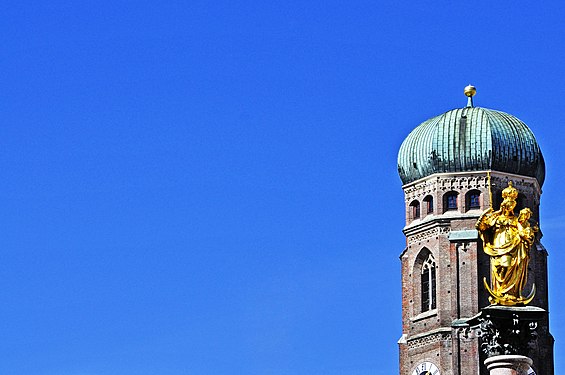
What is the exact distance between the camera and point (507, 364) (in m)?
41.3

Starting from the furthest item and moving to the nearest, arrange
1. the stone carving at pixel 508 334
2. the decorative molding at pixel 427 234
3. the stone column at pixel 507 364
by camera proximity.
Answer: the decorative molding at pixel 427 234, the stone carving at pixel 508 334, the stone column at pixel 507 364

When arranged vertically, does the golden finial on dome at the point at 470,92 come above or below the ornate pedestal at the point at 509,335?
above

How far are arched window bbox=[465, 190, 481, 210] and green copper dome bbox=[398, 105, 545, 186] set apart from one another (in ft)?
4.84

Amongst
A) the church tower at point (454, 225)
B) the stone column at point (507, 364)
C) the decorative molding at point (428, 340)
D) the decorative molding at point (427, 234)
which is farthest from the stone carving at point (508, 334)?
the decorative molding at point (427, 234)

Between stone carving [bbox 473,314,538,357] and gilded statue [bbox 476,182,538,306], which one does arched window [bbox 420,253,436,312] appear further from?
stone carving [bbox 473,314,538,357]

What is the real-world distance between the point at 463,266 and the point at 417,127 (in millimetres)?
11328

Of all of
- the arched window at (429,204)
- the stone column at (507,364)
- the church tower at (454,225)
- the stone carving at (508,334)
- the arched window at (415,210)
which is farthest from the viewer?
the arched window at (415,210)

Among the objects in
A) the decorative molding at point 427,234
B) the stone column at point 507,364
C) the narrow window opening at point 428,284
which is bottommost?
the stone column at point 507,364

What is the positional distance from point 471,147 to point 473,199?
3.26 metres

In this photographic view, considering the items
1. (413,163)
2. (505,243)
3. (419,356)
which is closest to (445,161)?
(413,163)

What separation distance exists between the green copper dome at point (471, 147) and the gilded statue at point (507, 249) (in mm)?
80977

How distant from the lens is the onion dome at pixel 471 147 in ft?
408

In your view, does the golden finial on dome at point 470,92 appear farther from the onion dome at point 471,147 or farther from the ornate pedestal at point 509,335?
the ornate pedestal at point 509,335

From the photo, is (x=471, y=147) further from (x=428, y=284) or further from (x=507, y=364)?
(x=507, y=364)
